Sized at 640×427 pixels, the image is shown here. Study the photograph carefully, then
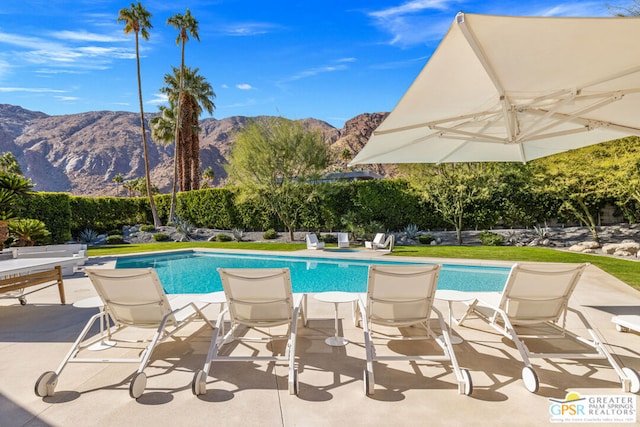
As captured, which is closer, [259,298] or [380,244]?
[259,298]

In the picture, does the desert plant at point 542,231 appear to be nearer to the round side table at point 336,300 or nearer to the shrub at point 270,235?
the shrub at point 270,235

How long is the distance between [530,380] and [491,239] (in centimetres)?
1344

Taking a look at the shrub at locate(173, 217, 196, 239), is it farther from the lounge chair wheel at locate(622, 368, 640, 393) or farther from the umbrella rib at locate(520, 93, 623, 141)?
the lounge chair wheel at locate(622, 368, 640, 393)

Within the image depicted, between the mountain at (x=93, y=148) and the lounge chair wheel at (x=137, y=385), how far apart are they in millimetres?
70806

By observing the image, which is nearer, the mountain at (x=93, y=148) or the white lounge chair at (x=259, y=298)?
the white lounge chair at (x=259, y=298)

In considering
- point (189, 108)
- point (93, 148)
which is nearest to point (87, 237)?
point (189, 108)

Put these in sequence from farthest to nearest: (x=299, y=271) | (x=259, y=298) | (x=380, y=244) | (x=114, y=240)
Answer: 1. (x=114, y=240)
2. (x=380, y=244)
3. (x=299, y=271)
4. (x=259, y=298)

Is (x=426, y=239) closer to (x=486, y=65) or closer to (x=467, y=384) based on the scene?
(x=467, y=384)

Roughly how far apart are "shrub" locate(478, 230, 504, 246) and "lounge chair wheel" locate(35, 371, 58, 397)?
49.8ft

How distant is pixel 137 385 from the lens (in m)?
2.67

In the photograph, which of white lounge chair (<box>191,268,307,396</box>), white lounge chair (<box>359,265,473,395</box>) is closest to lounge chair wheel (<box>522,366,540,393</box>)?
white lounge chair (<box>359,265,473,395</box>)

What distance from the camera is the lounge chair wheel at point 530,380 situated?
8.71ft

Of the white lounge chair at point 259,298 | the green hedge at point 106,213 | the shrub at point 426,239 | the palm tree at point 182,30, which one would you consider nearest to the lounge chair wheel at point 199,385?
the white lounge chair at point 259,298

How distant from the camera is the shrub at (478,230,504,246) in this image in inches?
584
